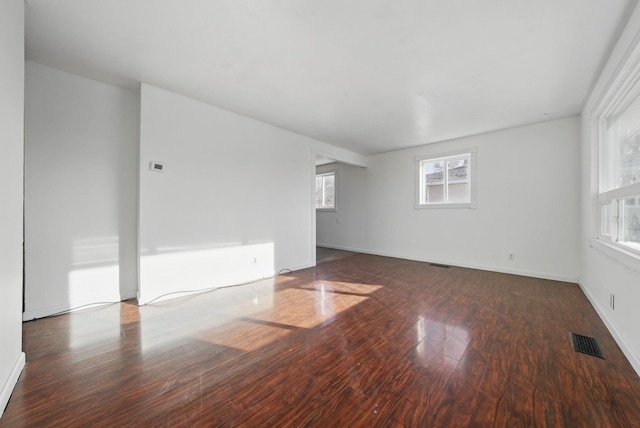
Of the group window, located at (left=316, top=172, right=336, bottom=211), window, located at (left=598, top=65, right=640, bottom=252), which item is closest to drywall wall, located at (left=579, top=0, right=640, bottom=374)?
window, located at (left=598, top=65, right=640, bottom=252)

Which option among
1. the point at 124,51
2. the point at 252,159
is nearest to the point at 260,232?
the point at 252,159

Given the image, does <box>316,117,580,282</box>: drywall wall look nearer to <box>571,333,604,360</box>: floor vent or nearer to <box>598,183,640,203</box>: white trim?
<box>598,183,640,203</box>: white trim

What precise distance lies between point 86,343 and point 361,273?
140 inches

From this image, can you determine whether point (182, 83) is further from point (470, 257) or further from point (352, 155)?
point (470, 257)

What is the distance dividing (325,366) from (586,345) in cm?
217

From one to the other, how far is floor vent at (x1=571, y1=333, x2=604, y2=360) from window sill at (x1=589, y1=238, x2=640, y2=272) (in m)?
0.70

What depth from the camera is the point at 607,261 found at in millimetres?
2441

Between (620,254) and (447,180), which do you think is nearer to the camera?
(620,254)

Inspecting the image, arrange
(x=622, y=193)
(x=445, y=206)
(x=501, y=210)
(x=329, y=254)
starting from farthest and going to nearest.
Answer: (x=329, y=254)
(x=445, y=206)
(x=501, y=210)
(x=622, y=193)

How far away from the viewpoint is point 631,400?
1.45 meters

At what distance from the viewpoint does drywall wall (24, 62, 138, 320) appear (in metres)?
2.51

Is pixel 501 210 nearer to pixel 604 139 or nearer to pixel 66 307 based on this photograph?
pixel 604 139

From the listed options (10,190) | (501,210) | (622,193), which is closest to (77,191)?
(10,190)

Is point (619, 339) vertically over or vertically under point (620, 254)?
under
